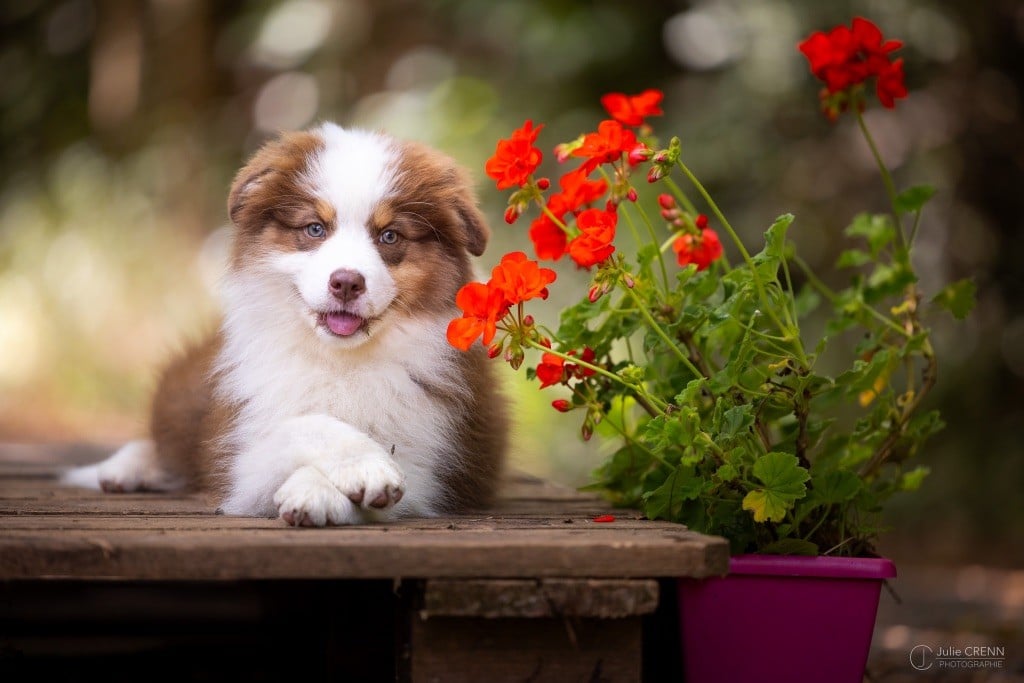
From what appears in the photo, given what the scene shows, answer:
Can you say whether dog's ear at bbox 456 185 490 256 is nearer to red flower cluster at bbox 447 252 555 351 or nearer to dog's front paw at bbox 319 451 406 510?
red flower cluster at bbox 447 252 555 351

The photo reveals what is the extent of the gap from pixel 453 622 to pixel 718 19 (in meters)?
5.36

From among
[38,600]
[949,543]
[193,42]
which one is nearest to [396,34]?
[193,42]

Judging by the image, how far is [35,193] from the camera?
388 inches

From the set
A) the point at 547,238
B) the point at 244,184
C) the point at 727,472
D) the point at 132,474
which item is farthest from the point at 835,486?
the point at 132,474

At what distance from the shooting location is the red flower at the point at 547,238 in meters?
2.84

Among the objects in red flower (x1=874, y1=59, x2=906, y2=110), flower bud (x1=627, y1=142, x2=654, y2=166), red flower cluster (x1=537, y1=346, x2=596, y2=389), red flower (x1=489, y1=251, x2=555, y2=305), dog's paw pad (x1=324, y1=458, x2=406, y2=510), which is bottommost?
dog's paw pad (x1=324, y1=458, x2=406, y2=510)

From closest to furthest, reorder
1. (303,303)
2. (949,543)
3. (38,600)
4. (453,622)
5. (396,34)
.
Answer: (453,622) < (303,303) < (38,600) < (949,543) < (396,34)

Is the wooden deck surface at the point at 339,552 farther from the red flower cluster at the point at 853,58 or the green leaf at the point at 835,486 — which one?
the red flower cluster at the point at 853,58

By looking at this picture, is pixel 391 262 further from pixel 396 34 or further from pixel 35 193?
pixel 35 193

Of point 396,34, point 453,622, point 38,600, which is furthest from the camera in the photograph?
point 396,34

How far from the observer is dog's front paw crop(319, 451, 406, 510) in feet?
8.07

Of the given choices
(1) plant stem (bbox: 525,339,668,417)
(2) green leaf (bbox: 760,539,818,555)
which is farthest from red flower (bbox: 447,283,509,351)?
(2) green leaf (bbox: 760,539,818,555)

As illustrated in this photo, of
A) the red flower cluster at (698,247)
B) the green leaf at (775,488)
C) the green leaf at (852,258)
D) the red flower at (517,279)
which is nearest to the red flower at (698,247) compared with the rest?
the red flower cluster at (698,247)

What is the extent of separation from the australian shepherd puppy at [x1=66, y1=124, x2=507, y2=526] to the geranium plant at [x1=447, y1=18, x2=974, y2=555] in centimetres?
26
